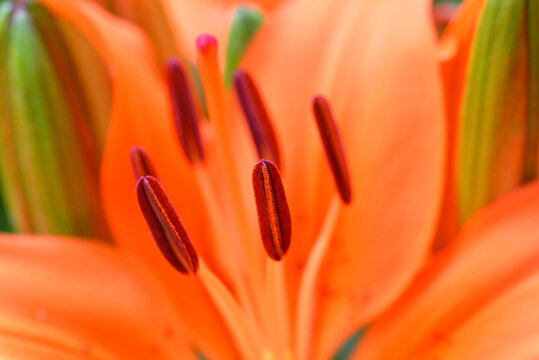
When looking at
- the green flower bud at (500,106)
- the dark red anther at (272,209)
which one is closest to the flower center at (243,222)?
the dark red anther at (272,209)

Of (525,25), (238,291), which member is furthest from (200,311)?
(525,25)

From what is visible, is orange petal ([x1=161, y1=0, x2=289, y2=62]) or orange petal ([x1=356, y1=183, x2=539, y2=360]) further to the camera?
orange petal ([x1=161, y1=0, x2=289, y2=62])

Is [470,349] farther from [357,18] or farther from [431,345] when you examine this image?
[357,18]

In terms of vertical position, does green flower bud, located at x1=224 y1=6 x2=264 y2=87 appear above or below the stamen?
above

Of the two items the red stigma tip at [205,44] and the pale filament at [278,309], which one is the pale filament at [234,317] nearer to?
the pale filament at [278,309]

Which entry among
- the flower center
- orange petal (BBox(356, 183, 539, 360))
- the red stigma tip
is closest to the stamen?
the flower center

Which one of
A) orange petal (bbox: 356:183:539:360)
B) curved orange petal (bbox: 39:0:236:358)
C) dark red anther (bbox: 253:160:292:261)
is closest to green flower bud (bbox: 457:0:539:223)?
orange petal (bbox: 356:183:539:360)

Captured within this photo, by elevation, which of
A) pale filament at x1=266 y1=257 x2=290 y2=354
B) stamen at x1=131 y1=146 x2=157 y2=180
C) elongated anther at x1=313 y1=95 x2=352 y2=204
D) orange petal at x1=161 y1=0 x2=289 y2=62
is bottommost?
→ pale filament at x1=266 y1=257 x2=290 y2=354

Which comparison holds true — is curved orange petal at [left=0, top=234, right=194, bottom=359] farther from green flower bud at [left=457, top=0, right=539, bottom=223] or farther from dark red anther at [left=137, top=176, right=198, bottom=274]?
green flower bud at [left=457, top=0, right=539, bottom=223]
